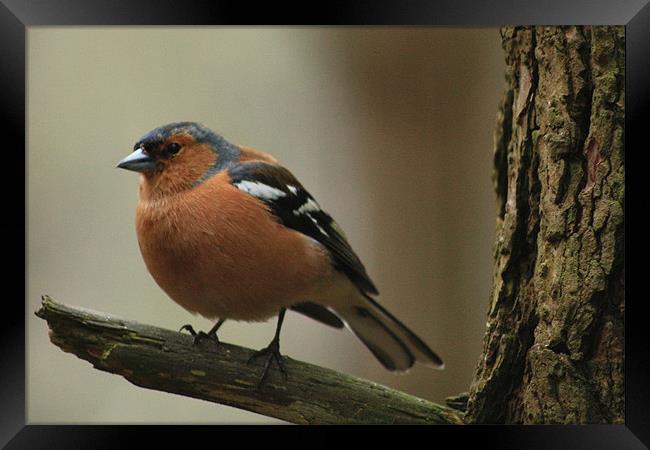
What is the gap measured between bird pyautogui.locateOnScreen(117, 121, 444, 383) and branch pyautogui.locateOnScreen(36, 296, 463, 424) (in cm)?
7

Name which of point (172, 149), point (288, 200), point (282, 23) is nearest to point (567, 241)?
point (288, 200)

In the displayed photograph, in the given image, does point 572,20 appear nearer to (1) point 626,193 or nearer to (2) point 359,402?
(1) point 626,193

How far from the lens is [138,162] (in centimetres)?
273

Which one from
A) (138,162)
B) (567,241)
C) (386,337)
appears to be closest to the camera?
(567,241)

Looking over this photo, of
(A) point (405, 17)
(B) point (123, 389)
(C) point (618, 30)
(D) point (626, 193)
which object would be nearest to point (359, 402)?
(B) point (123, 389)

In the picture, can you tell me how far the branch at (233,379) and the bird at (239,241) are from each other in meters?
0.07

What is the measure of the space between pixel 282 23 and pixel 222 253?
823 millimetres

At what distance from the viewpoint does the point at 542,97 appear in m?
2.64

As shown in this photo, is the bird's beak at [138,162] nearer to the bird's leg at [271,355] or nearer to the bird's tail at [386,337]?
the bird's leg at [271,355]

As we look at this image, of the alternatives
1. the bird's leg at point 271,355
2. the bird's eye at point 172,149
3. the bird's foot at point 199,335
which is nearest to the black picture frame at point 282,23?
the bird's leg at point 271,355

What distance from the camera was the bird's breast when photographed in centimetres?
265

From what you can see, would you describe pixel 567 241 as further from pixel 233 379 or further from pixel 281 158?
pixel 233 379

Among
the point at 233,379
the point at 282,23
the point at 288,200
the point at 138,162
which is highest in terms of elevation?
the point at 282,23

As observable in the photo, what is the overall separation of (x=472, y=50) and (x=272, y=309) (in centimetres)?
118
